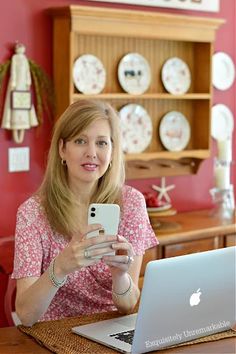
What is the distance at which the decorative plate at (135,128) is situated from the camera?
4.00m

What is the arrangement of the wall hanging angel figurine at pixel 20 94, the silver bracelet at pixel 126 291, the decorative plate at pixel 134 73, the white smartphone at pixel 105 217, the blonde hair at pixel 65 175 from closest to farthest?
the white smartphone at pixel 105 217
the silver bracelet at pixel 126 291
the blonde hair at pixel 65 175
the wall hanging angel figurine at pixel 20 94
the decorative plate at pixel 134 73

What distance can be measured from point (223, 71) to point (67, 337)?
9.26 feet

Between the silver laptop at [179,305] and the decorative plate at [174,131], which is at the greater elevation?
the decorative plate at [174,131]

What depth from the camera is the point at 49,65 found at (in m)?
3.73

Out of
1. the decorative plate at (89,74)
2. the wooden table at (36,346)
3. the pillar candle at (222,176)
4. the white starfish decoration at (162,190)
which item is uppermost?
the decorative plate at (89,74)

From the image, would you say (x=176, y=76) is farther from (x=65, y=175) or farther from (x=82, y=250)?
(x=82, y=250)

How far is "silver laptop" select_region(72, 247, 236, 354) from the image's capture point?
192 cm

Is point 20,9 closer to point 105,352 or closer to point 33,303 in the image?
point 33,303

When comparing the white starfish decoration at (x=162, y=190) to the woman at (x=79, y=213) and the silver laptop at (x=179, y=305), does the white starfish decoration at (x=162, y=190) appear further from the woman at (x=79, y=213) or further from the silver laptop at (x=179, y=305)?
the silver laptop at (x=179, y=305)

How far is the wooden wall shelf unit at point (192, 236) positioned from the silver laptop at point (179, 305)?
1.42 m

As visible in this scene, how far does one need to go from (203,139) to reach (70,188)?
1906 millimetres

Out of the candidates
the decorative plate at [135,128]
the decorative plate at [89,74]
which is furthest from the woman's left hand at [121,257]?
the decorative plate at [135,128]

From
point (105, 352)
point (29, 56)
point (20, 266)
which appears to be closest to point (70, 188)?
point (20, 266)

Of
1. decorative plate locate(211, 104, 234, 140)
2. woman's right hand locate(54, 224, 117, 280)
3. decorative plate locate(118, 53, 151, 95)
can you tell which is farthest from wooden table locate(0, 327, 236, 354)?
decorative plate locate(211, 104, 234, 140)
